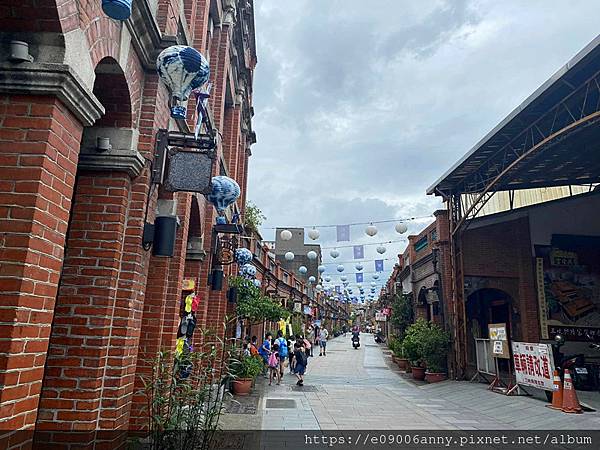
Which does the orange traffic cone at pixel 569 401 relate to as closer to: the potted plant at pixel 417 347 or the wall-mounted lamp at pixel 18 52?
the potted plant at pixel 417 347

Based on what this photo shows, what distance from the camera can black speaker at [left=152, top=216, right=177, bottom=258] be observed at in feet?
15.4

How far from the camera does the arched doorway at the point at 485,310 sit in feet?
52.6

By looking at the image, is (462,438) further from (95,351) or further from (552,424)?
(95,351)

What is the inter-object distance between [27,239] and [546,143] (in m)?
10.7

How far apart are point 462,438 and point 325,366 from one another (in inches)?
530

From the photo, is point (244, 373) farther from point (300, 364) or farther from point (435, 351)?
point (435, 351)

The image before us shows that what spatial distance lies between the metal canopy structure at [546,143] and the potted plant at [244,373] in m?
8.22

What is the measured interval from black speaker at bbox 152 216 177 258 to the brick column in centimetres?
171

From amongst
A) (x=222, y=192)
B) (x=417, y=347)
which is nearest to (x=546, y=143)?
(x=222, y=192)

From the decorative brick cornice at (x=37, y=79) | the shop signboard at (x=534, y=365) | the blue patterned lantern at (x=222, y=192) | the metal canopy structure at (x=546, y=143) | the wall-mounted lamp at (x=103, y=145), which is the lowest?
the shop signboard at (x=534, y=365)

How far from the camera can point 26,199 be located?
2699mm

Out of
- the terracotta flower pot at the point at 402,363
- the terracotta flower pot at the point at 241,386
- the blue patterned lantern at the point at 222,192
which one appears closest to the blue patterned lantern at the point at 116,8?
the blue patterned lantern at the point at 222,192

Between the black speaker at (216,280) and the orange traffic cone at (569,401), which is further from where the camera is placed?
the black speaker at (216,280)

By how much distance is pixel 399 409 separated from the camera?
9.98 meters
